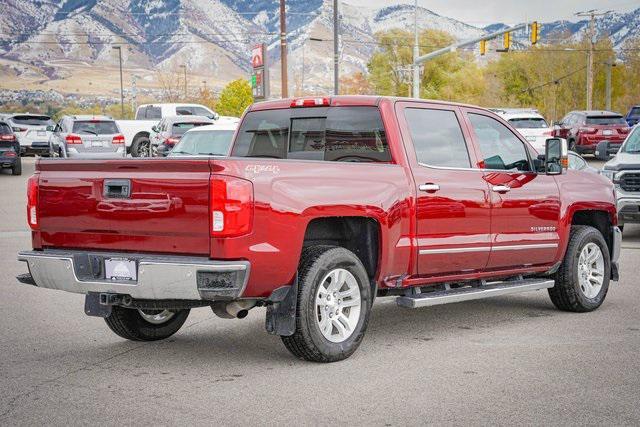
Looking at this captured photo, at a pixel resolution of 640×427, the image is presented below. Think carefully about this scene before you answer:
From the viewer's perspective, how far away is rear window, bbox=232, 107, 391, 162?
7969 millimetres

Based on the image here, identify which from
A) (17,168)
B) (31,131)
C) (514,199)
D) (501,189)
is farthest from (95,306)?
Result: (31,131)

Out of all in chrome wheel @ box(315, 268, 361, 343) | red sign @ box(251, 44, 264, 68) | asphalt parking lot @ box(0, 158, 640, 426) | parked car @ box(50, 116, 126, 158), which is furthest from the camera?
red sign @ box(251, 44, 264, 68)

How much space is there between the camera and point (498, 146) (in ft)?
29.0

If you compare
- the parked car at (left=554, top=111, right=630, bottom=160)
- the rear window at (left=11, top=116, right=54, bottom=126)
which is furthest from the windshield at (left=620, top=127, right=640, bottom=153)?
the rear window at (left=11, top=116, right=54, bottom=126)

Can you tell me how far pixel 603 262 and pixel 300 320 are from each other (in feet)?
13.3

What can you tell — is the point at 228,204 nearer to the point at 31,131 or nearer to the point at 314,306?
the point at 314,306

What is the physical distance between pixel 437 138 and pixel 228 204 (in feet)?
7.98

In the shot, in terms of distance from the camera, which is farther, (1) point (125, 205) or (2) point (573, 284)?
(2) point (573, 284)

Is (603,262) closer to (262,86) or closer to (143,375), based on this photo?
(143,375)

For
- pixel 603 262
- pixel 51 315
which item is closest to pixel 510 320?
pixel 603 262

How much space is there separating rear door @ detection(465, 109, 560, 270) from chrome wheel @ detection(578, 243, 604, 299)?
53cm

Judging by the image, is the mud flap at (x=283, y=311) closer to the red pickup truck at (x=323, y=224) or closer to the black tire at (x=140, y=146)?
the red pickup truck at (x=323, y=224)

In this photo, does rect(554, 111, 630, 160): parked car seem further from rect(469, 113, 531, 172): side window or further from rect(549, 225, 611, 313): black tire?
rect(469, 113, 531, 172): side window

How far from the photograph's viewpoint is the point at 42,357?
7.37 m
